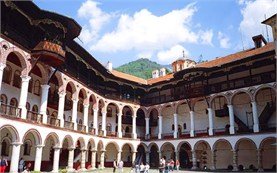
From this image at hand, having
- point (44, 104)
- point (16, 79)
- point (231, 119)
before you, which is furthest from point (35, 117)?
point (231, 119)

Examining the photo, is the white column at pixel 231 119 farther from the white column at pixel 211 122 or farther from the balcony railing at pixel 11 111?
the balcony railing at pixel 11 111

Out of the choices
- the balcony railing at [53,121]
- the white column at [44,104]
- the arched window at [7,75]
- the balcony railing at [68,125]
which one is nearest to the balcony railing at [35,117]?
the white column at [44,104]

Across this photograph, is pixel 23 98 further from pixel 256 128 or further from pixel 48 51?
pixel 256 128

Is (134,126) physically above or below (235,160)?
above

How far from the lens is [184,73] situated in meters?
32.5

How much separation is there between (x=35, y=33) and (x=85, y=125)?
11.6m

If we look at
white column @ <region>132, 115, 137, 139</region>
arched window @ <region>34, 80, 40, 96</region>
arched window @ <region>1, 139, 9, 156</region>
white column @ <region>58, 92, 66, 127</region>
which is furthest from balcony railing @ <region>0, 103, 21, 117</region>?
white column @ <region>132, 115, 137, 139</region>

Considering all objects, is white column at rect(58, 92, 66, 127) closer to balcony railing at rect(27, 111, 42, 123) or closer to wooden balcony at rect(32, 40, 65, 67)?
balcony railing at rect(27, 111, 42, 123)

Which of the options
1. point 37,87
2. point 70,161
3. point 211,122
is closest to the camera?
point 37,87

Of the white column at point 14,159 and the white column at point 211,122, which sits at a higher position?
the white column at point 211,122

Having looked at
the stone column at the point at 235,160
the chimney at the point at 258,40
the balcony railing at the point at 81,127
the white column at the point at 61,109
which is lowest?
the stone column at the point at 235,160

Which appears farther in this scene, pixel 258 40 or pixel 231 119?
pixel 258 40

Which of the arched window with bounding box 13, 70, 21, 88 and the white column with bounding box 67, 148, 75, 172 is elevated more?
the arched window with bounding box 13, 70, 21, 88

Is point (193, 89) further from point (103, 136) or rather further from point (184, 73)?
point (103, 136)
